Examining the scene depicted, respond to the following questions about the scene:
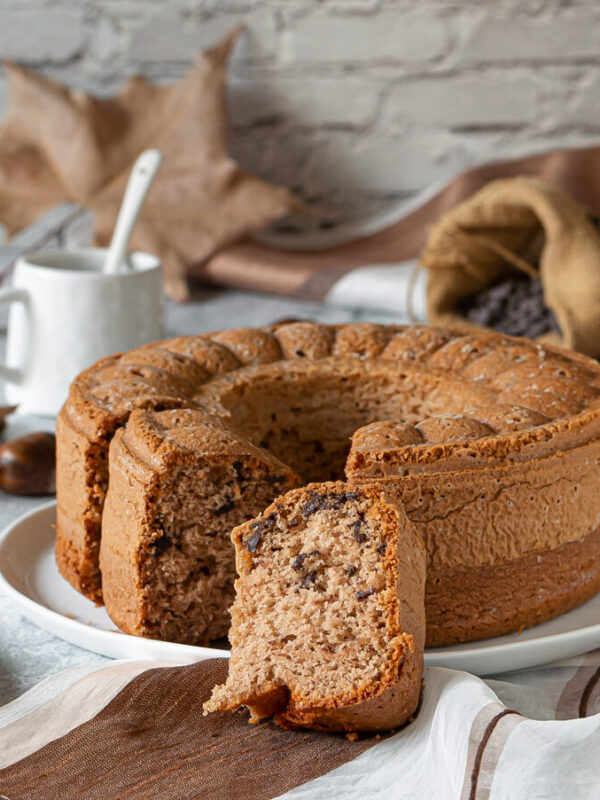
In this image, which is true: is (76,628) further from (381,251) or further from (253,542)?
(381,251)

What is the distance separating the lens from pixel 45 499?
125 inches

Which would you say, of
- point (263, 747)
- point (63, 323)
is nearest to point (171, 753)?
point (263, 747)

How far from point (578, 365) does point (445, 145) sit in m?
3.28

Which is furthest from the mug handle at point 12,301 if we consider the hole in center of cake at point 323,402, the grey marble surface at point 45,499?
the hole in center of cake at point 323,402

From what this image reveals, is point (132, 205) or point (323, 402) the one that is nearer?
point (323, 402)

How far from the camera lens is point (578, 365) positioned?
2840 millimetres

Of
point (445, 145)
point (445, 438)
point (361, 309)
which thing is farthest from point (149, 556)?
point (445, 145)

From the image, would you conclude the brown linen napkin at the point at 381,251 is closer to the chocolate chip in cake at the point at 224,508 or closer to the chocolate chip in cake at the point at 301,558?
the chocolate chip in cake at the point at 224,508

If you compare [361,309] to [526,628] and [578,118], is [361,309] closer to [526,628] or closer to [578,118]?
[578,118]

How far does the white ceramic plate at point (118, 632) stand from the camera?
2145 millimetres

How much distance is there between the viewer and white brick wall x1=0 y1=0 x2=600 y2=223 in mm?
5617

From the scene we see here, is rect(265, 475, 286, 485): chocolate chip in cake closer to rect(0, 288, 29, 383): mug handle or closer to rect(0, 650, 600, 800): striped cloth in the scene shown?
rect(0, 650, 600, 800): striped cloth

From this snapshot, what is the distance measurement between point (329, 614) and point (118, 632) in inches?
21.6

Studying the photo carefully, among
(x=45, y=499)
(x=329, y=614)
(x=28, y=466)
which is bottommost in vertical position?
(x=45, y=499)
